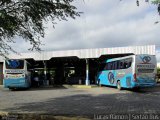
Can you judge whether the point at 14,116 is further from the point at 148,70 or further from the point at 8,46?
the point at 148,70

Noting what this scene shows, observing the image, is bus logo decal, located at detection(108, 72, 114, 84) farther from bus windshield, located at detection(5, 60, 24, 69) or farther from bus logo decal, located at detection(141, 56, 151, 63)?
bus windshield, located at detection(5, 60, 24, 69)

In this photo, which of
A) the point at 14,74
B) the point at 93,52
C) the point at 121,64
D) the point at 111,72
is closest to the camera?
the point at 121,64

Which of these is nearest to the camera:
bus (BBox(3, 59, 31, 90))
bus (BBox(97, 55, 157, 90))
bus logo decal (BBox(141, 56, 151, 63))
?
bus (BBox(97, 55, 157, 90))

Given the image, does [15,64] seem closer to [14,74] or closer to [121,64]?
[14,74]

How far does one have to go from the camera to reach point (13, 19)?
44.3ft

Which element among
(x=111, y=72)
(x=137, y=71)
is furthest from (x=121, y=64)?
(x=111, y=72)

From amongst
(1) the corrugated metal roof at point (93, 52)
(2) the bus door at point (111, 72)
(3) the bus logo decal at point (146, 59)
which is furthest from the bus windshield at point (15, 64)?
(3) the bus logo decal at point (146, 59)

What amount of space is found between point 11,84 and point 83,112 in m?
18.7

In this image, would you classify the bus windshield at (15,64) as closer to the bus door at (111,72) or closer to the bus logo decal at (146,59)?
the bus door at (111,72)

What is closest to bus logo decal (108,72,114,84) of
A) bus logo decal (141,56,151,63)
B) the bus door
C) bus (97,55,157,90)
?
the bus door

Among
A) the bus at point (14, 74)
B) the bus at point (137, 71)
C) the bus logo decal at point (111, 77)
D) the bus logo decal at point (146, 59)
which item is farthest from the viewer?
the bus logo decal at point (111, 77)

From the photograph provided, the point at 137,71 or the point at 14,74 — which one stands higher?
the point at 137,71

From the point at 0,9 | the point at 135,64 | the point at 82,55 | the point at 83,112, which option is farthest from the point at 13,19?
the point at 82,55

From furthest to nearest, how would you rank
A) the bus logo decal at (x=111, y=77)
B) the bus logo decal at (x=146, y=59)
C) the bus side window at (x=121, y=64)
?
the bus logo decal at (x=111, y=77)
the bus side window at (x=121, y=64)
the bus logo decal at (x=146, y=59)
